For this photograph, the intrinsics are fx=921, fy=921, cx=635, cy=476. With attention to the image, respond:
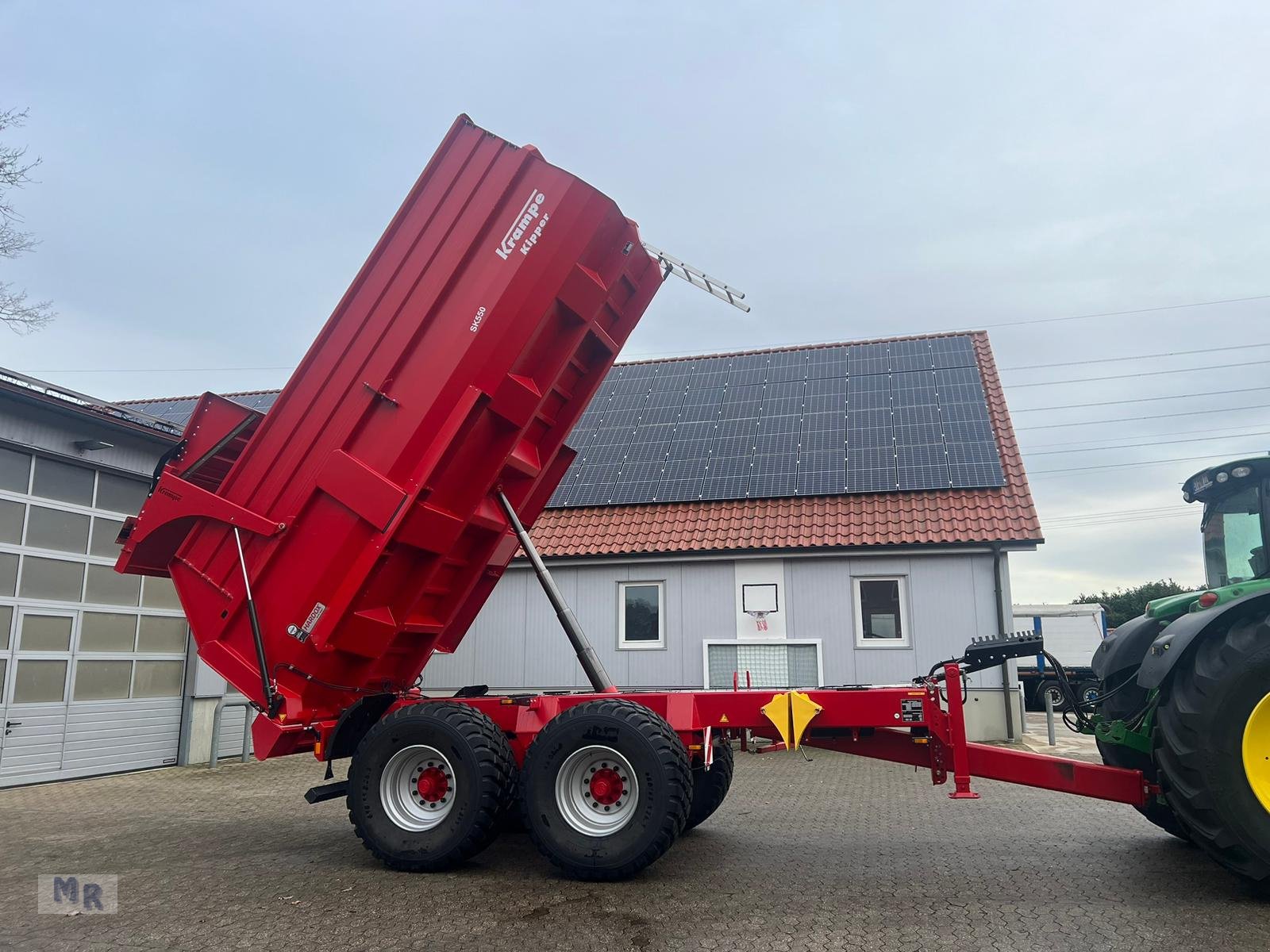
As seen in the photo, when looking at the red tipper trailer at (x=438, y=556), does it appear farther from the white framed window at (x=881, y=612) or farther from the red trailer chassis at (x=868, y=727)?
the white framed window at (x=881, y=612)

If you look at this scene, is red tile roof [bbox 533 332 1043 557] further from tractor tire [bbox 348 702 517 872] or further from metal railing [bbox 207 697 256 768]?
tractor tire [bbox 348 702 517 872]

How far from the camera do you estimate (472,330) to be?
6102 mm

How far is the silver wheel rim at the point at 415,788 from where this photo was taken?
6.15 meters

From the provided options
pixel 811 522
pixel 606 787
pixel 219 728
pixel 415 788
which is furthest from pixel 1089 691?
pixel 219 728

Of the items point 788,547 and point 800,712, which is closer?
point 800,712

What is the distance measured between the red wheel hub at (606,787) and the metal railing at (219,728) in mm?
7347

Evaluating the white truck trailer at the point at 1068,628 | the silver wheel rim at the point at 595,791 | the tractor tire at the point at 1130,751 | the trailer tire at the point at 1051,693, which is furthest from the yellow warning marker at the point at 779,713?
the white truck trailer at the point at 1068,628

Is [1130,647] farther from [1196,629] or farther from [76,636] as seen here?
[76,636]

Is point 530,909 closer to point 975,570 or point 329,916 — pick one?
point 329,916

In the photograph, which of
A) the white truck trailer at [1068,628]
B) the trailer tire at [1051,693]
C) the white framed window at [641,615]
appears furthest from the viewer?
the white truck trailer at [1068,628]

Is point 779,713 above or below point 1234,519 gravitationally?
below

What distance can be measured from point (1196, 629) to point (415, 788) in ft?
16.4
